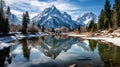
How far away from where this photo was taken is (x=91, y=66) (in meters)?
24.9

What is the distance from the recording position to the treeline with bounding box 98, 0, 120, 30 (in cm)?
10747

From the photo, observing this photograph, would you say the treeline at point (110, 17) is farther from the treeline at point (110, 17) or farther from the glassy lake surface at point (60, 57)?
the glassy lake surface at point (60, 57)

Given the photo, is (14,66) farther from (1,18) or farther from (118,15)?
(118,15)

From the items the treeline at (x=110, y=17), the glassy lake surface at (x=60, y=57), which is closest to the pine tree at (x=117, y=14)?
the treeline at (x=110, y=17)

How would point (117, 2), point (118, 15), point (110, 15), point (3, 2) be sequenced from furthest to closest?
point (110, 15) < point (117, 2) < point (118, 15) < point (3, 2)

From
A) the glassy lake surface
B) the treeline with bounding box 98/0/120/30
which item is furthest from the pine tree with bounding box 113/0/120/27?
the glassy lake surface

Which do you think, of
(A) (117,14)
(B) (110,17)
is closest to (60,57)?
(A) (117,14)

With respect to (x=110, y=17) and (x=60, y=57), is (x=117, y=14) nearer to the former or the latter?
(x=110, y=17)

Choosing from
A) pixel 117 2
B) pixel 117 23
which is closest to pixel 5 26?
pixel 117 23

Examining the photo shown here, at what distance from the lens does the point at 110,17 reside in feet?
401

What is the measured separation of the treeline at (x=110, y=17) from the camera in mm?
107469

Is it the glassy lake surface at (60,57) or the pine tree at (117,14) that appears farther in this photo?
the pine tree at (117,14)

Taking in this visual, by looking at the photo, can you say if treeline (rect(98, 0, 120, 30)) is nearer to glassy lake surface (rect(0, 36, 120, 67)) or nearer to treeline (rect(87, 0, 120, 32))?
treeline (rect(87, 0, 120, 32))

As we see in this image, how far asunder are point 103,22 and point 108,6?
11198 mm
